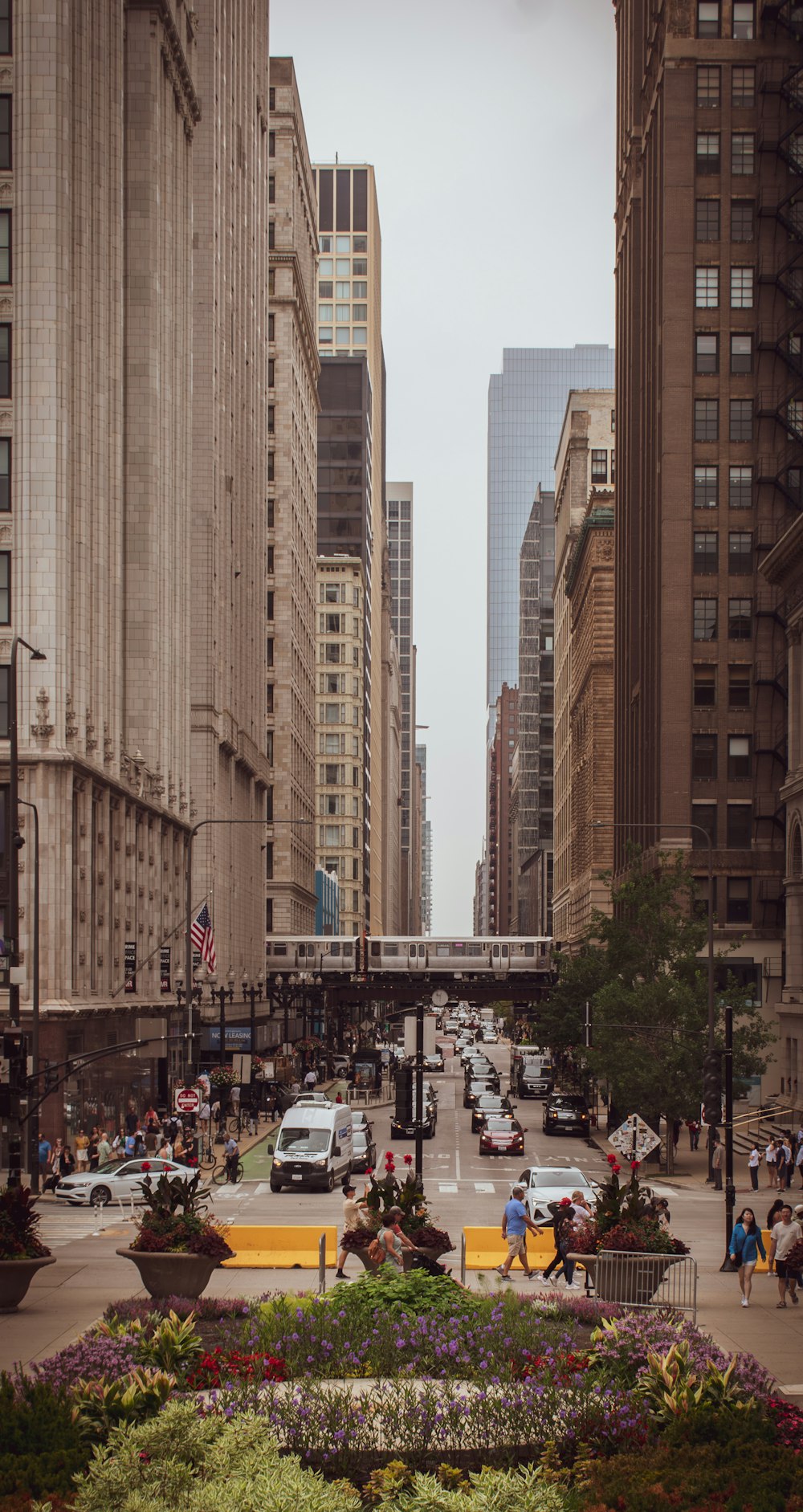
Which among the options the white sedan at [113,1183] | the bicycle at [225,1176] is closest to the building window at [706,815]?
the bicycle at [225,1176]

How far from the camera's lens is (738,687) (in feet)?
272

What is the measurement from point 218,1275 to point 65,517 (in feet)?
96.8

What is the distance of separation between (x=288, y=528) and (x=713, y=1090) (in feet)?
278

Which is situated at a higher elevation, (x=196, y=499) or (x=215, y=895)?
(x=196, y=499)

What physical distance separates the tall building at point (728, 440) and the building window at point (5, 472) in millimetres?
39268

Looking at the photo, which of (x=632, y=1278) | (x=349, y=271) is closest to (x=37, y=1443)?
(x=632, y=1278)

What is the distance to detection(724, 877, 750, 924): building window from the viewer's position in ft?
270

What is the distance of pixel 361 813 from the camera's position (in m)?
172

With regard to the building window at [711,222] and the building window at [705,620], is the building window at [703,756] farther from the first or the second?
the building window at [711,222]

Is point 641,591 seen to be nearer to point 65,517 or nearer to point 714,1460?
point 65,517

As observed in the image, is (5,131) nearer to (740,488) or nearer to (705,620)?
(740,488)

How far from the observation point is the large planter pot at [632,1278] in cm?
2259

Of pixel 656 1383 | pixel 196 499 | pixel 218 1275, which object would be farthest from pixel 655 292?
pixel 656 1383

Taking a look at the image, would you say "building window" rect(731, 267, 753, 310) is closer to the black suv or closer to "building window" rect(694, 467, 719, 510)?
"building window" rect(694, 467, 719, 510)
